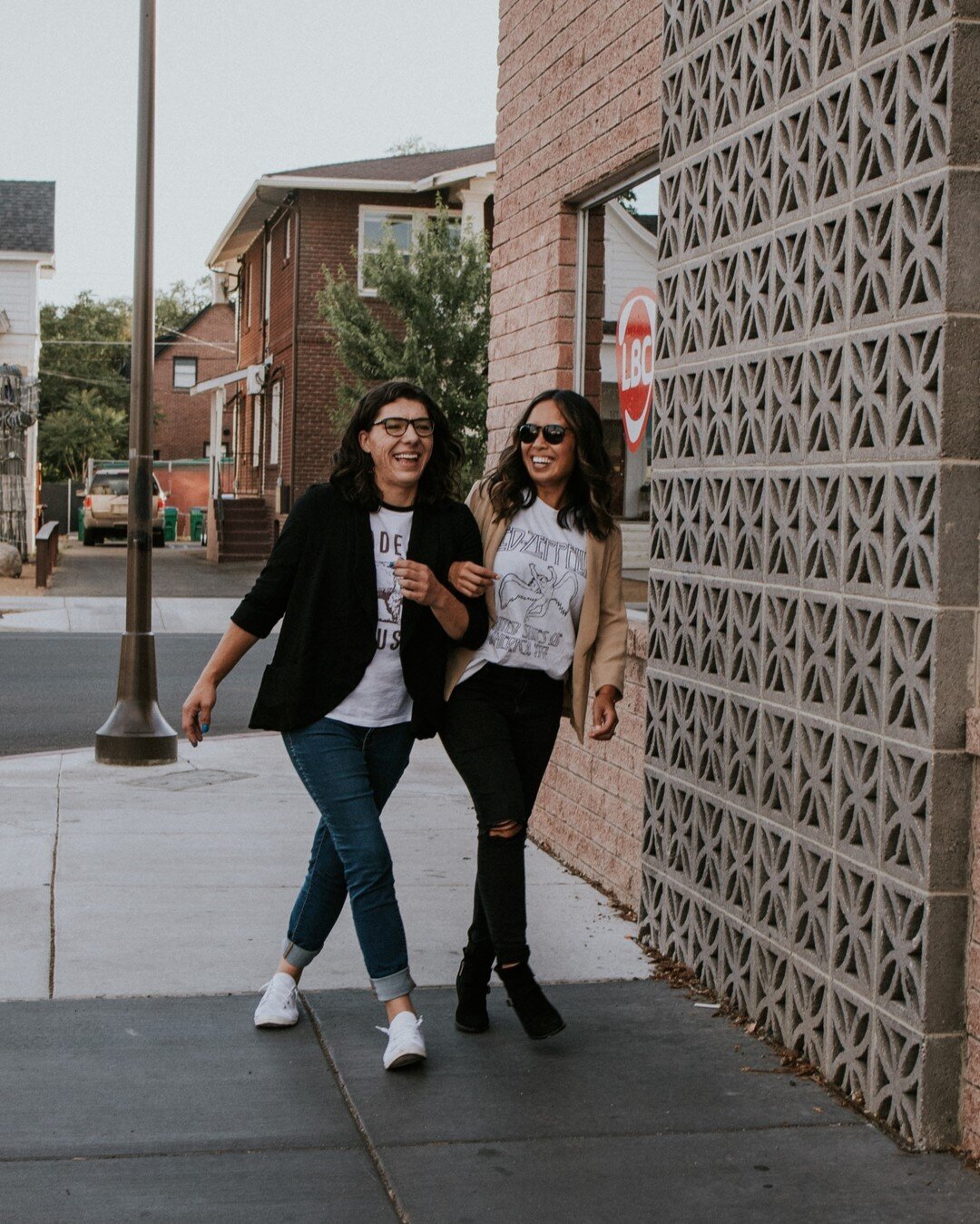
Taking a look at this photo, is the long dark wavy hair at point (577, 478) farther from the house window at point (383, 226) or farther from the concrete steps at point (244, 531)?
the concrete steps at point (244, 531)

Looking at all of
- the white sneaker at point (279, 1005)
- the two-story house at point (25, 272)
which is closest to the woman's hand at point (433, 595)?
the white sneaker at point (279, 1005)

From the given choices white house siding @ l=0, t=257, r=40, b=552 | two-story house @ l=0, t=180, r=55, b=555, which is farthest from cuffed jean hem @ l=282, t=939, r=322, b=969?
white house siding @ l=0, t=257, r=40, b=552

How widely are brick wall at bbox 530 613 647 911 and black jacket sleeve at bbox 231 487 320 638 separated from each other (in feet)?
6.41

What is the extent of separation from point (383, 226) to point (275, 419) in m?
6.59

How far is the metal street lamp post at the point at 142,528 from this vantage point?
10336mm

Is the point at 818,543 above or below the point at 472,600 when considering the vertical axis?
above

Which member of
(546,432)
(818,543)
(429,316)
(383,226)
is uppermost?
(383,226)

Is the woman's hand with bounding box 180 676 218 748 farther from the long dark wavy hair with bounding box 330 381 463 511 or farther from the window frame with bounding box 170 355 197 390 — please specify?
the window frame with bounding box 170 355 197 390

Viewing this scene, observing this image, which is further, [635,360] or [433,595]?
[635,360]

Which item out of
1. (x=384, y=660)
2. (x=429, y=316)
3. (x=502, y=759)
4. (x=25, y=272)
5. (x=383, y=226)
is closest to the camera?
(x=384, y=660)

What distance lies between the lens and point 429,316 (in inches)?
1180

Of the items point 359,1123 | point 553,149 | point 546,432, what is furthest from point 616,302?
point 359,1123

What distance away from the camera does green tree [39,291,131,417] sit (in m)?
75.6

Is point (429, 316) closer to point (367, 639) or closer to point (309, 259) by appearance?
point (309, 259)
